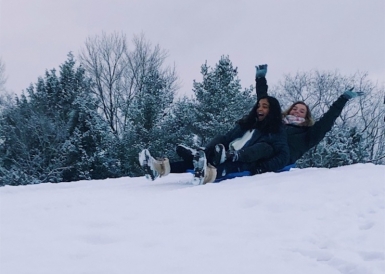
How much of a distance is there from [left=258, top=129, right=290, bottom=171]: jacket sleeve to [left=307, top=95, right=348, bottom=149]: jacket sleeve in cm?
59

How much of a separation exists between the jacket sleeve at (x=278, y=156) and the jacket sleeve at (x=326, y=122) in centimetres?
59

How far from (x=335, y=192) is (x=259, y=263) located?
5.15 feet

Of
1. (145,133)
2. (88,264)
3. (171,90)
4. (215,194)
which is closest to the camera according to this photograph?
(88,264)

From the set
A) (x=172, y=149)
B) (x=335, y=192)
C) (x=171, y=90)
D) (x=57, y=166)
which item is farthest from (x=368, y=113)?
(x=335, y=192)

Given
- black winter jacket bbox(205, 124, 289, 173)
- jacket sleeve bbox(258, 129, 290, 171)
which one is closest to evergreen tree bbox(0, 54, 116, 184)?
black winter jacket bbox(205, 124, 289, 173)

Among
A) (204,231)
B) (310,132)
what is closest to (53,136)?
(310,132)

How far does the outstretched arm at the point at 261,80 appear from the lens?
16.8 ft

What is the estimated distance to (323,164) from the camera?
695 inches

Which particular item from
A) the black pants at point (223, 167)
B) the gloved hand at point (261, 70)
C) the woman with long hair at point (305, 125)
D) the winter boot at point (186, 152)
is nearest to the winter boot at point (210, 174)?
the black pants at point (223, 167)

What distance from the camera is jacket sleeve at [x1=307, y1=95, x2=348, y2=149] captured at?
15.1ft

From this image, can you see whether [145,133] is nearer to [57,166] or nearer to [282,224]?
[57,166]

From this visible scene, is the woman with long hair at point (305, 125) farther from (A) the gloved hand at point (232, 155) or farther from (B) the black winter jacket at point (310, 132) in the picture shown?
(A) the gloved hand at point (232, 155)

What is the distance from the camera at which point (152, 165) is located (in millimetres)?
4027

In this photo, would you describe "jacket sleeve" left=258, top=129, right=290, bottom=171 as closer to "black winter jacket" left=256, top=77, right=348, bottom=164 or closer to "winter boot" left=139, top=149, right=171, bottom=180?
"black winter jacket" left=256, top=77, right=348, bottom=164
